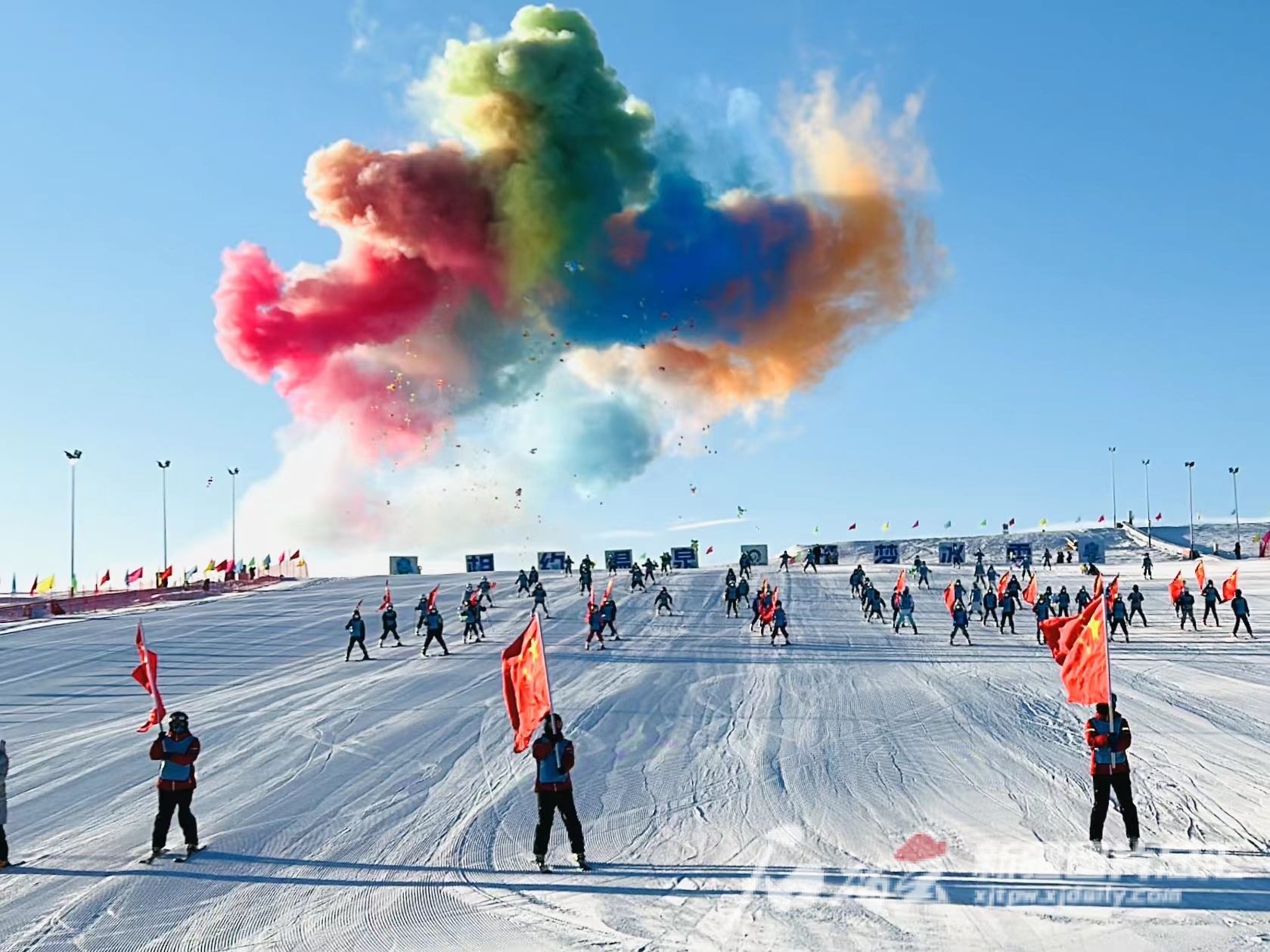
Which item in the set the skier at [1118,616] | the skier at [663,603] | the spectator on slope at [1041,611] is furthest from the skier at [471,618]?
the skier at [1118,616]

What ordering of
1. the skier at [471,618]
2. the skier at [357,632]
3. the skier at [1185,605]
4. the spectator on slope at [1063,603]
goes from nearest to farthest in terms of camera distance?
the skier at [357,632]
the spectator on slope at [1063,603]
the skier at [471,618]
the skier at [1185,605]

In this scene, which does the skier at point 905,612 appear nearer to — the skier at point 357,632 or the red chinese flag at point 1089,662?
the skier at point 357,632

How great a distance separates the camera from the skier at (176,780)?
1111 cm

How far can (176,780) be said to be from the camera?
11.2 m

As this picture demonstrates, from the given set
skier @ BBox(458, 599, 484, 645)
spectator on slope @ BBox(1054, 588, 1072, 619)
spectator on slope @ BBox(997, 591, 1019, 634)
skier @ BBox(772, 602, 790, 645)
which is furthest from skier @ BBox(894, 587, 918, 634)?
skier @ BBox(458, 599, 484, 645)

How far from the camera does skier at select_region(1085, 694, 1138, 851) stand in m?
10.6

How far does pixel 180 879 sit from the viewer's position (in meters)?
10.4

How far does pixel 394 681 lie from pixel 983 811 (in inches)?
631

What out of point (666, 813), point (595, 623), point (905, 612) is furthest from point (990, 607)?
point (666, 813)

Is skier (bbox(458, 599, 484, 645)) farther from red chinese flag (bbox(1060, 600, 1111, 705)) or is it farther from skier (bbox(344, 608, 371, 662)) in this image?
red chinese flag (bbox(1060, 600, 1111, 705))

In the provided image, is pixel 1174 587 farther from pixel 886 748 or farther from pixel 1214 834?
pixel 1214 834

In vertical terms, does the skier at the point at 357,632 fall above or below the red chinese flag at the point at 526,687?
below

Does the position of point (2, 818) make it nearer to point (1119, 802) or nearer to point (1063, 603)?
point (1119, 802)

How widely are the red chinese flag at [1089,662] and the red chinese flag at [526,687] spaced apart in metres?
5.22
